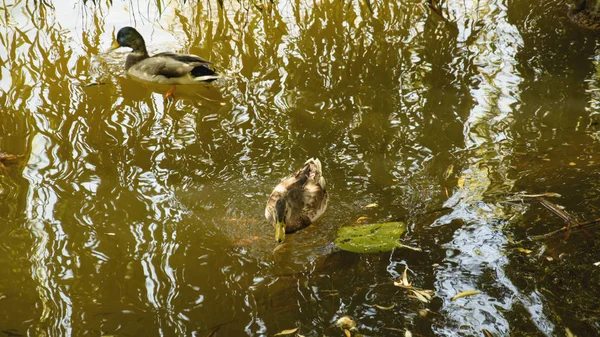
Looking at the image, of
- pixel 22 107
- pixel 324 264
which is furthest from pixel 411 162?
pixel 22 107

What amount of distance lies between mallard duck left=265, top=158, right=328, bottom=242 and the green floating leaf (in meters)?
0.36

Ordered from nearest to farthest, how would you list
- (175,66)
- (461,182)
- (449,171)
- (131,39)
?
(461,182) < (449,171) < (175,66) < (131,39)

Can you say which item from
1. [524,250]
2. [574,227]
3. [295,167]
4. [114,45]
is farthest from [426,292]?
[114,45]

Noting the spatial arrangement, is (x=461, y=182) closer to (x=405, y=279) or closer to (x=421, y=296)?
(x=405, y=279)

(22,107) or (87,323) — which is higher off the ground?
(22,107)

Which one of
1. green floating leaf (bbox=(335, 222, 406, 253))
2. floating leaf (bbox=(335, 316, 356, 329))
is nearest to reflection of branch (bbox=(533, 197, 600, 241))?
green floating leaf (bbox=(335, 222, 406, 253))

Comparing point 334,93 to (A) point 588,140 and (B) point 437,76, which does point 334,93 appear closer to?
(B) point 437,76

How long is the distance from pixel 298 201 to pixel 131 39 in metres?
4.13

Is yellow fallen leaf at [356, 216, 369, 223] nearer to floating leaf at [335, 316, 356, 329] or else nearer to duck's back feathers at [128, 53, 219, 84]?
floating leaf at [335, 316, 356, 329]

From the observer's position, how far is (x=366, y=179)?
17.6 feet

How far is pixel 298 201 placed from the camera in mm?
4895

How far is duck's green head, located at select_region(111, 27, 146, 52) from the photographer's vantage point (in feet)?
26.2

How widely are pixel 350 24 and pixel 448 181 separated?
4163 mm

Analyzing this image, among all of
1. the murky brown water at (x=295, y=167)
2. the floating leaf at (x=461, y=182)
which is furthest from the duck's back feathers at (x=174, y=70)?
the floating leaf at (x=461, y=182)
